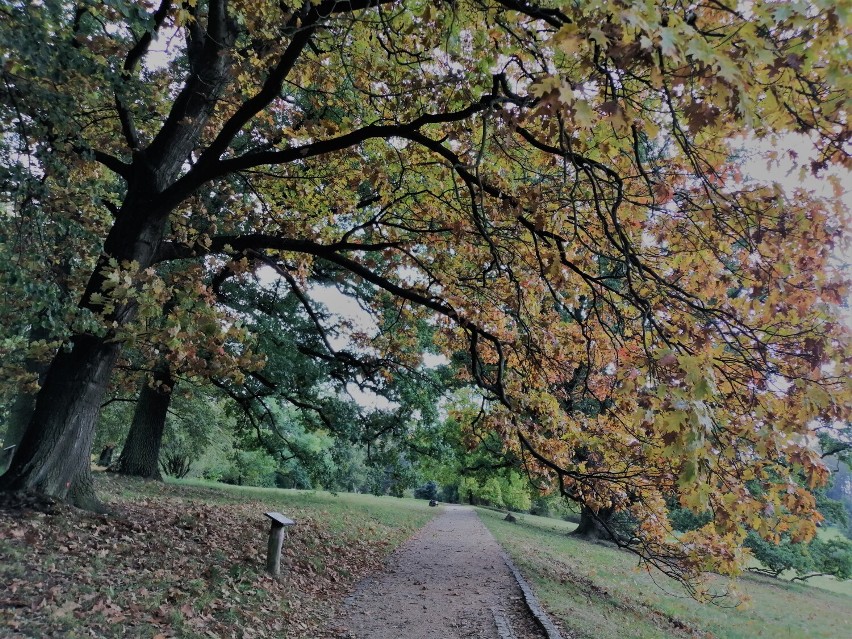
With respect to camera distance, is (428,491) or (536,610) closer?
(536,610)

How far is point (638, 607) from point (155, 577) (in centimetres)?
931

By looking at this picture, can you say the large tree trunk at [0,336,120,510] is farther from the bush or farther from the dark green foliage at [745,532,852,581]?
the bush

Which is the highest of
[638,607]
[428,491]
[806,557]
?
[428,491]

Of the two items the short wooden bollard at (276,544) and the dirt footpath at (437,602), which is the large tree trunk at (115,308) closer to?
the short wooden bollard at (276,544)

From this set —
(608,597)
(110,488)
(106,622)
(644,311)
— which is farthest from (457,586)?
(110,488)

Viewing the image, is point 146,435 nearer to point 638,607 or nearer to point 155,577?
point 155,577

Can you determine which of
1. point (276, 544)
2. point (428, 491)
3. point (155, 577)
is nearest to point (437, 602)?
point (276, 544)

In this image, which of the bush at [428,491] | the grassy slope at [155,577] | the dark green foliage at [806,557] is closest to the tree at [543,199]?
the grassy slope at [155,577]

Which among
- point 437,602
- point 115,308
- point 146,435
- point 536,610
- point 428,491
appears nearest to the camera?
point 115,308

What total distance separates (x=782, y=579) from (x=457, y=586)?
23.2 metres

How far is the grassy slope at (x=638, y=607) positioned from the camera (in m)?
8.23

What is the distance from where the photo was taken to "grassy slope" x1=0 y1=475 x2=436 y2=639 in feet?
14.2

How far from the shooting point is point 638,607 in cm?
1052

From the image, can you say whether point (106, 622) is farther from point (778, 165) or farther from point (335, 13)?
point (778, 165)
